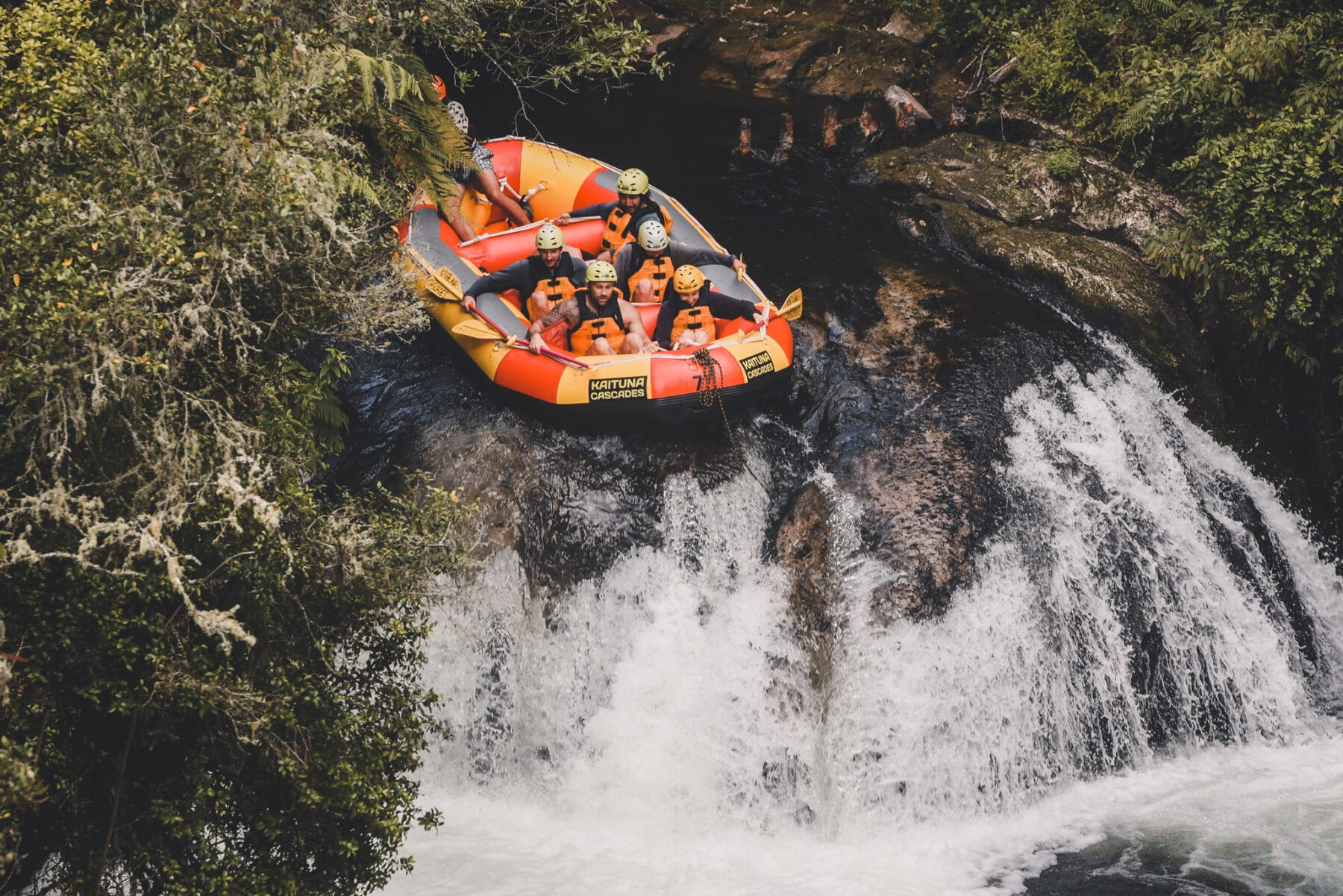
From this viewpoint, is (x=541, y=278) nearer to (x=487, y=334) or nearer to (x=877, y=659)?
(x=487, y=334)

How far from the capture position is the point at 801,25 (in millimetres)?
18328

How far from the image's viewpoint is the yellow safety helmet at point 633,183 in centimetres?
1116

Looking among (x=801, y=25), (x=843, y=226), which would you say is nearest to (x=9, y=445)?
(x=843, y=226)

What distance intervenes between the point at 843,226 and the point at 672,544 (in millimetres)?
5864

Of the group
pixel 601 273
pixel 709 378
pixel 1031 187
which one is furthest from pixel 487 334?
pixel 1031 187

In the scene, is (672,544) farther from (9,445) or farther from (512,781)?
(9,445)

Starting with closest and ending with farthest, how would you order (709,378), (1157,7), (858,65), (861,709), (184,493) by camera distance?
1. (184,493)
2. (861,709)
3. (709,378)
4. (1157,7)
5. (858,65)

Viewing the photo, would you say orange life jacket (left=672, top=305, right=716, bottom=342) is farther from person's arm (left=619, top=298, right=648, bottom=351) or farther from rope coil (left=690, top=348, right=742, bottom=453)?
rope coil (left=690, top=348, right=742, bottom=453)

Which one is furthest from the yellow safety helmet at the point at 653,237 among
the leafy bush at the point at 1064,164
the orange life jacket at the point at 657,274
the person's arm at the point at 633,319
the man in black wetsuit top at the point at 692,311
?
the leafy bush at the point at 1064,164

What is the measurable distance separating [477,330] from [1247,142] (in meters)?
7.95

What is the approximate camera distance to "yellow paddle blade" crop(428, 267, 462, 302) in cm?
994

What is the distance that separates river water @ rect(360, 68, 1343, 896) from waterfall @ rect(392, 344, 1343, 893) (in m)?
0.02

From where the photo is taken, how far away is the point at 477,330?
379 inches

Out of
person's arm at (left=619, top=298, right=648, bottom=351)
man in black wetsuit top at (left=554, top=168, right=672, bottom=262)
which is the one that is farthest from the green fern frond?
person's arm at (left=619, top=298, right=648, bottom=351)
